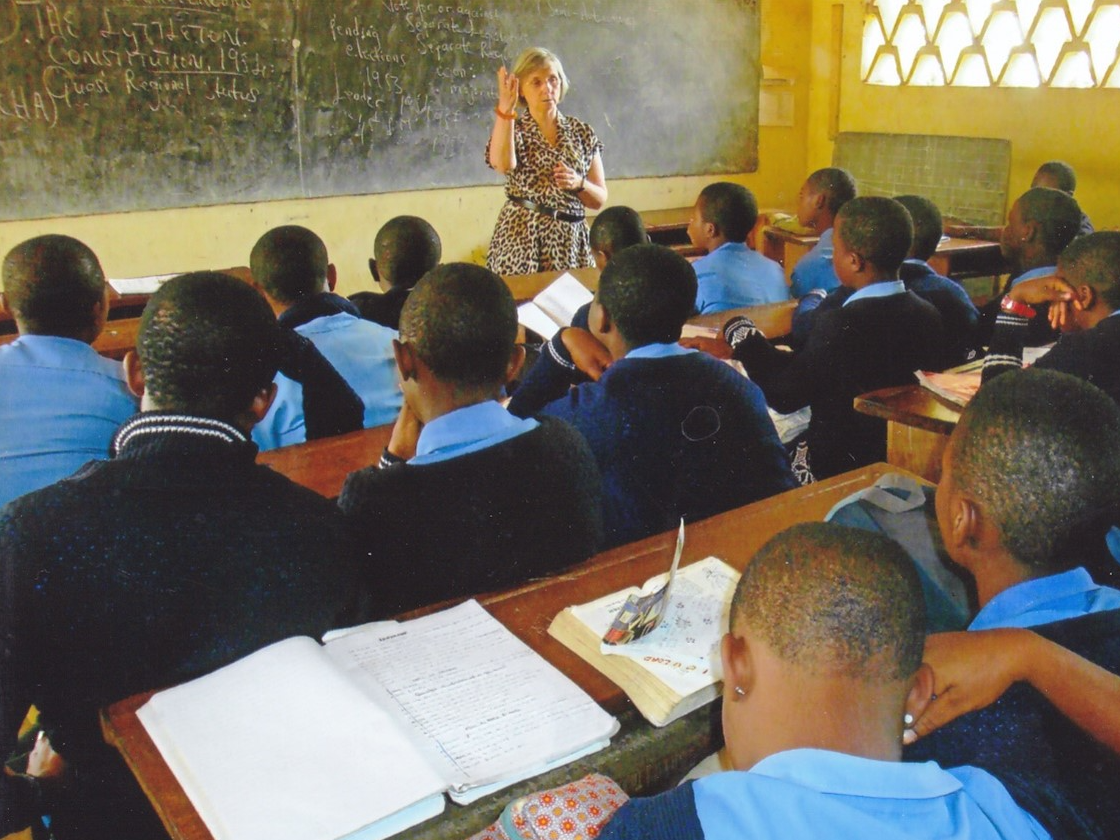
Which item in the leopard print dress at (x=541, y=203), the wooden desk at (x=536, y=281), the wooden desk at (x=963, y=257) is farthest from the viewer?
the wooden desk at (x=963, y=257)

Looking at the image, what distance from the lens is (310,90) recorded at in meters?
4.89

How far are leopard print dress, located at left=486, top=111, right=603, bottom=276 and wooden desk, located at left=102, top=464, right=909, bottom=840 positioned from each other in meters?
2.71

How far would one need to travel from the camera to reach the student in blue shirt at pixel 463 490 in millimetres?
1440

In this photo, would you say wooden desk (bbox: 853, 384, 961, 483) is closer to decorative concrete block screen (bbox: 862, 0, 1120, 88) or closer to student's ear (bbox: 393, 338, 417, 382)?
student's ear (bbox: 393, 338, 417, 382)

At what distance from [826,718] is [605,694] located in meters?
0.38

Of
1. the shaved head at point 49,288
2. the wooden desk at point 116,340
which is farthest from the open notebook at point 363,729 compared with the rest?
the wooden desk at point 116,340

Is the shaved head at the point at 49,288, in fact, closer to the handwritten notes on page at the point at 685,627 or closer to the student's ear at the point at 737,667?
the handwritten notes on page at the point at 685,627

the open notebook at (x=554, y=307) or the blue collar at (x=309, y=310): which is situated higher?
the blue collar at (x=309, y=310)

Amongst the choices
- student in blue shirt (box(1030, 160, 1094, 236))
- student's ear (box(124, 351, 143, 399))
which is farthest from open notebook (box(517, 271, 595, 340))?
student in blue shirt (box(1030, 160, 1094, 236))

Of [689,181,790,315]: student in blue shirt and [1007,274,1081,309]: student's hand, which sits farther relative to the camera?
[689,181,790,315]: student in blue shirt

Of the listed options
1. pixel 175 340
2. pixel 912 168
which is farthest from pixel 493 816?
pixel 912 168

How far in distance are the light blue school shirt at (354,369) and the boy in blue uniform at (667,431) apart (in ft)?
1.92

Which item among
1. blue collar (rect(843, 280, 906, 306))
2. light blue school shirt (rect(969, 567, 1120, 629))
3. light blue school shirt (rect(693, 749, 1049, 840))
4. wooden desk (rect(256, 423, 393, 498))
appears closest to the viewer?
light blue school shirt (rect(693, 749, 1049, 840))

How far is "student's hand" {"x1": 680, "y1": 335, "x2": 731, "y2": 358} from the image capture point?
2.83m
